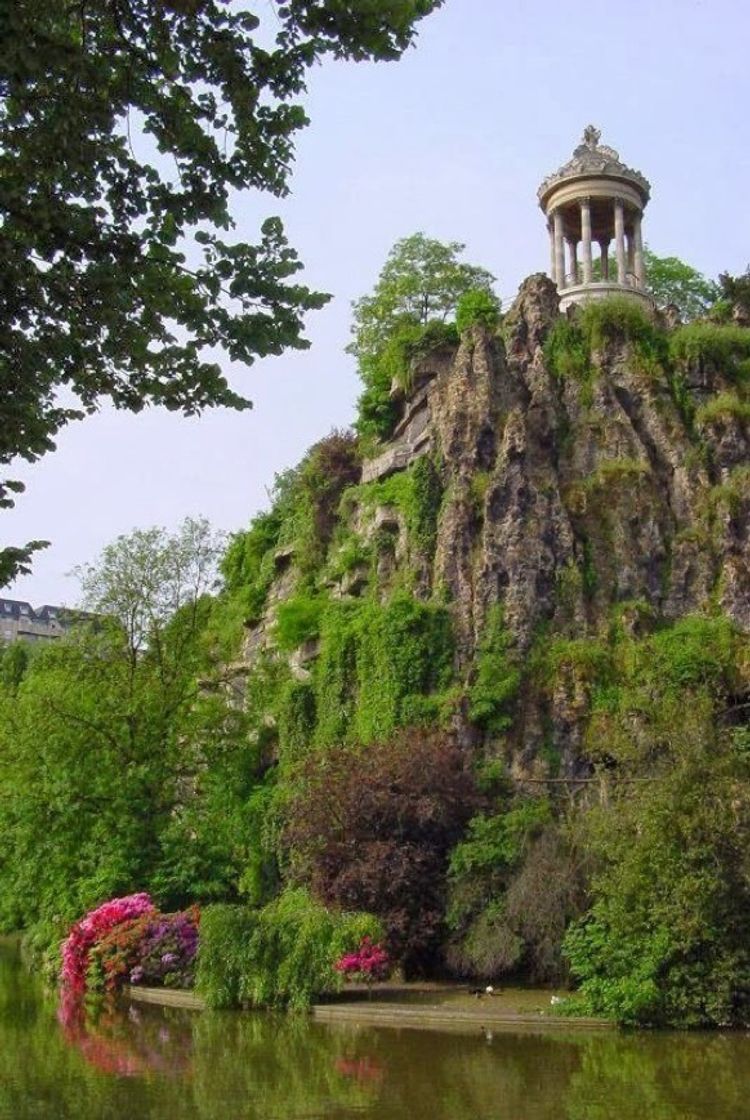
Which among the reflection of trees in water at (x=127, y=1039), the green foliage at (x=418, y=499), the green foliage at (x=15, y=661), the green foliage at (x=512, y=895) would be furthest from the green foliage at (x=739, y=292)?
the green foliage at (x=15, y=661)

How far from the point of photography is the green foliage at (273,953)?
75.6ft

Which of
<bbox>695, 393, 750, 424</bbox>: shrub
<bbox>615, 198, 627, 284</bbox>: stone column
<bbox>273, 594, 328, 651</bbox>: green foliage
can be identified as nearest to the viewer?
<bbox>695, 393, 750, 424</bbox>: shrub

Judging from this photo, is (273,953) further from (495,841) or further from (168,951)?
(495,841)

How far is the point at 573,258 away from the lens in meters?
46.6

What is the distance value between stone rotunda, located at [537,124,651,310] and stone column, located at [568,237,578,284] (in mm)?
53

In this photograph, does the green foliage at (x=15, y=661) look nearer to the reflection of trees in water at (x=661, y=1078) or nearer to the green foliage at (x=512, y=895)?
the green foliage at (x=512, y=895)

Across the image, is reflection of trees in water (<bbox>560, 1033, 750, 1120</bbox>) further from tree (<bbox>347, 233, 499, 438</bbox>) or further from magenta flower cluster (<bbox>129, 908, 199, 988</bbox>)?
tree (<bbox>347, 233, 499, 438</bbox>)

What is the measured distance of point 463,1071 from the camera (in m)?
16.5

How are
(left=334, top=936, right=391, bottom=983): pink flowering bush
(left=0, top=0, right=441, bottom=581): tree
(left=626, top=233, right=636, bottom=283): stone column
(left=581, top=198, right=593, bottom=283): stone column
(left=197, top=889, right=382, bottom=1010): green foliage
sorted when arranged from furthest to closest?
(left=626, top=233, right=636, bottom=283): stone column < (left=581, top=198, right=593, bottom=283): stone column < (left=334, top=936, right=391, bottom=983): pink flowering bush < (left=197, top=889, right=382, bottom=1010): green foliage < (left=0, top=0, right=441, bottom=581): tree

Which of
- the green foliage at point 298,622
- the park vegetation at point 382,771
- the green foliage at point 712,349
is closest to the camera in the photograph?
the park vegetation at point 382,771

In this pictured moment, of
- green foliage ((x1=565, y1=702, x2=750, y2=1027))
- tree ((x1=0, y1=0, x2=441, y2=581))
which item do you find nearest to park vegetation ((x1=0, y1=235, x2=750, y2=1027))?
green foliage ((x1=565, y1=702, x2=750, y2=1027))

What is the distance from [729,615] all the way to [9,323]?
2578 cm

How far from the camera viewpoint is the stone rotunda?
4141 centimetres

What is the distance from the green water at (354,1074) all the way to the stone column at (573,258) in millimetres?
30337
